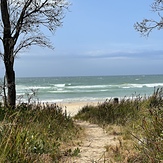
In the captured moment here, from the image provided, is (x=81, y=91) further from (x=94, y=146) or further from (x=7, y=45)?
(x=94, y=146)

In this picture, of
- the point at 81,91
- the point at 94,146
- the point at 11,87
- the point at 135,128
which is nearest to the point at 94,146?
the point at 94,146

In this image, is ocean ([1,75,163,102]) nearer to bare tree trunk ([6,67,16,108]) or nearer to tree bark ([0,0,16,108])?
bare tree trunk ([6,67,16,108])

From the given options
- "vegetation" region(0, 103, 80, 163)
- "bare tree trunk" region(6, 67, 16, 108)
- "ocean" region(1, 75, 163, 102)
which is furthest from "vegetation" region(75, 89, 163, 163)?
"bare tree trunk" region(6, 67, 16, 108)

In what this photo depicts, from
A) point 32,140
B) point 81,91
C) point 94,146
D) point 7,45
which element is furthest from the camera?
point 81,91

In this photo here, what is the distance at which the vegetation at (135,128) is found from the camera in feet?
17.6

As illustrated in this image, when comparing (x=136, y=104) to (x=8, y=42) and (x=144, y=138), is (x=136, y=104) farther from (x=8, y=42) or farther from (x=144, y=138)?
(x=144, y=138)

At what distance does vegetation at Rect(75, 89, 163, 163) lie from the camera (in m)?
5.36

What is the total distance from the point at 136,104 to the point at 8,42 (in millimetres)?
5662

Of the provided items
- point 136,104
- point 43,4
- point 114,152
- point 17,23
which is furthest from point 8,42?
point 114,152

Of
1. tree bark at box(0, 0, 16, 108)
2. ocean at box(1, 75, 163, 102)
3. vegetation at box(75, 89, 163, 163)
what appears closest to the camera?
vegetation at box(75, 89, 163, 163)

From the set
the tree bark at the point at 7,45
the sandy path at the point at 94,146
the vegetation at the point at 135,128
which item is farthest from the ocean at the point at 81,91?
the sandy path at the point at 94,146

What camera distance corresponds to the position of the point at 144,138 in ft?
20.2

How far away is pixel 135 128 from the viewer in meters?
8.47

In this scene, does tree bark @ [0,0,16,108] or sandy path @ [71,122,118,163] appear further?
tree bark @ [0,0,16,108]
